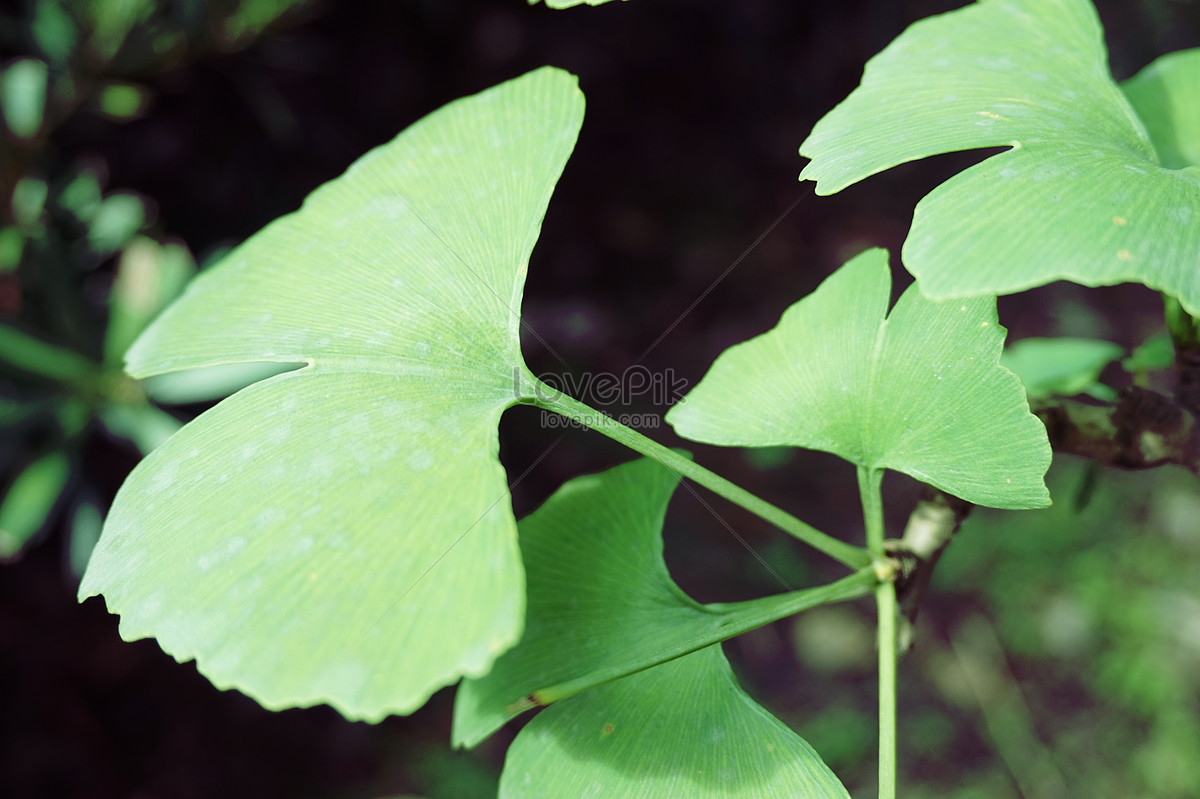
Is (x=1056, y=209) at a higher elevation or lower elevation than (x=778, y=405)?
higher

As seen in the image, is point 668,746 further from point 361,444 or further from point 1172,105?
point 1172,105

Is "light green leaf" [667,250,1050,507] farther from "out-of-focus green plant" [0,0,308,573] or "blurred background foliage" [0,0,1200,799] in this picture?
"out-of-focus green plant" [0,0,308,573]

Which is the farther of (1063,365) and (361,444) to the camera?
(1063,365)

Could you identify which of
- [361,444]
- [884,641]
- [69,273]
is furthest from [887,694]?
[69,273]

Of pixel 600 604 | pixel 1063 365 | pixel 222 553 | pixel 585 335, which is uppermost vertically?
pixel 222 553

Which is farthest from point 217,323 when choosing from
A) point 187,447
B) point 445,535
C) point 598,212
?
point 598,212

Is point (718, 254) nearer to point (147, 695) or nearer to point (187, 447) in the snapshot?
point (147, 695)
